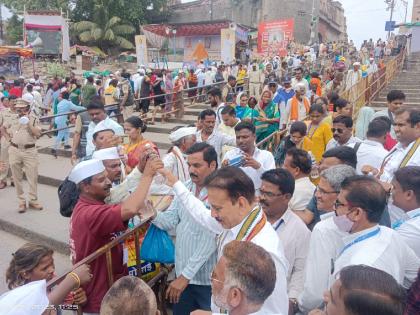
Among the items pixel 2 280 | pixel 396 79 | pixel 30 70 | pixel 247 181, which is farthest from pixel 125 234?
pixel 30 70

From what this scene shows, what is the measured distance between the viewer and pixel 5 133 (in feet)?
22.8

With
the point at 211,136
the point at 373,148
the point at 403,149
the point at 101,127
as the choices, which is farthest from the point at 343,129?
the point at 101,127

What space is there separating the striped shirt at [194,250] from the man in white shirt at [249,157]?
3.27 feet

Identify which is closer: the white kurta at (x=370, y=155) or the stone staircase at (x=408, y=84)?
the white kurta at (x=370, y=155)

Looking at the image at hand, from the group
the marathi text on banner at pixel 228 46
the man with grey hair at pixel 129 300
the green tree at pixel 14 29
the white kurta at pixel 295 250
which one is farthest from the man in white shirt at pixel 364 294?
the green tree at pixel 14 29

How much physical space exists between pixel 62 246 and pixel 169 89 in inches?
343

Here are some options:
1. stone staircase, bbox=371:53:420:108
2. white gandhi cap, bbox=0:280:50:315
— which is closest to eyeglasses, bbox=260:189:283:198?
white gandhi cap, bbox=0:280:50:315

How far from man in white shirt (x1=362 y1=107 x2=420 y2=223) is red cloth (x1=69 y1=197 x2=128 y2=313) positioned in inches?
93.8

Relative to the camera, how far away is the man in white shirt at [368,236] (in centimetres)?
208

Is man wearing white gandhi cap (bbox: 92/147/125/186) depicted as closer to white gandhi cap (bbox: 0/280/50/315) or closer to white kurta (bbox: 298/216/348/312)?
white gandhi cap (bbox: 0/280/50/315)

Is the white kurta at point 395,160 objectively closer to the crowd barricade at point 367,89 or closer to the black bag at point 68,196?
the black bag at point 68,196

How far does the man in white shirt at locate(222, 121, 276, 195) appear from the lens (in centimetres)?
397

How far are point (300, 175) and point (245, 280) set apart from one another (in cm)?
211

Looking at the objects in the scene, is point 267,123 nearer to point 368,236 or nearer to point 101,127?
point 101,127
